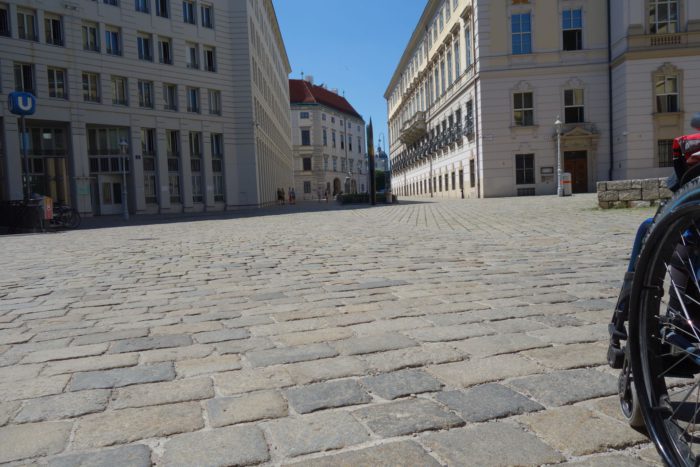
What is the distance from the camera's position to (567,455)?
227 centimetres

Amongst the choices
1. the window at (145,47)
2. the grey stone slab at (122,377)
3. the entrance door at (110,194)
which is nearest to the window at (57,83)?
the entrance door at (110,194)

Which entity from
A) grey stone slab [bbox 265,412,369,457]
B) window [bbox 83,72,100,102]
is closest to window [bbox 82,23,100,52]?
window [bbox 83,72,100,102]

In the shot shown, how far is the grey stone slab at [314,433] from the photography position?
2.42m

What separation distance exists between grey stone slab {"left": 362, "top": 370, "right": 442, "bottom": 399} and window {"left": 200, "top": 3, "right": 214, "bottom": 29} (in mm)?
42509

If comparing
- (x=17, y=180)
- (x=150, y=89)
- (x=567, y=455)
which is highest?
(x=150, y=89)

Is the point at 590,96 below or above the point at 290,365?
above

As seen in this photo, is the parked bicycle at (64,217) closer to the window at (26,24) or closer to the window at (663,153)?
the window at (26,24)

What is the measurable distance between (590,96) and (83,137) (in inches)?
1205

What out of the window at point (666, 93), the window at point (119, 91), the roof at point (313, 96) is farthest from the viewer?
the roof at point (313, 96)

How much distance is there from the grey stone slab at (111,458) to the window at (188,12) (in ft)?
138

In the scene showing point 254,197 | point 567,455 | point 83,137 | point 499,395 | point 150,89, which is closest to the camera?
point 567,455

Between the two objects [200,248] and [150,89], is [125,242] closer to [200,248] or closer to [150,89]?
[200,248]

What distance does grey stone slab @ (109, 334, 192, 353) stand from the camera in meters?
4.07

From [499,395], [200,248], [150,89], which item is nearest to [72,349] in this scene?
[499,395]
